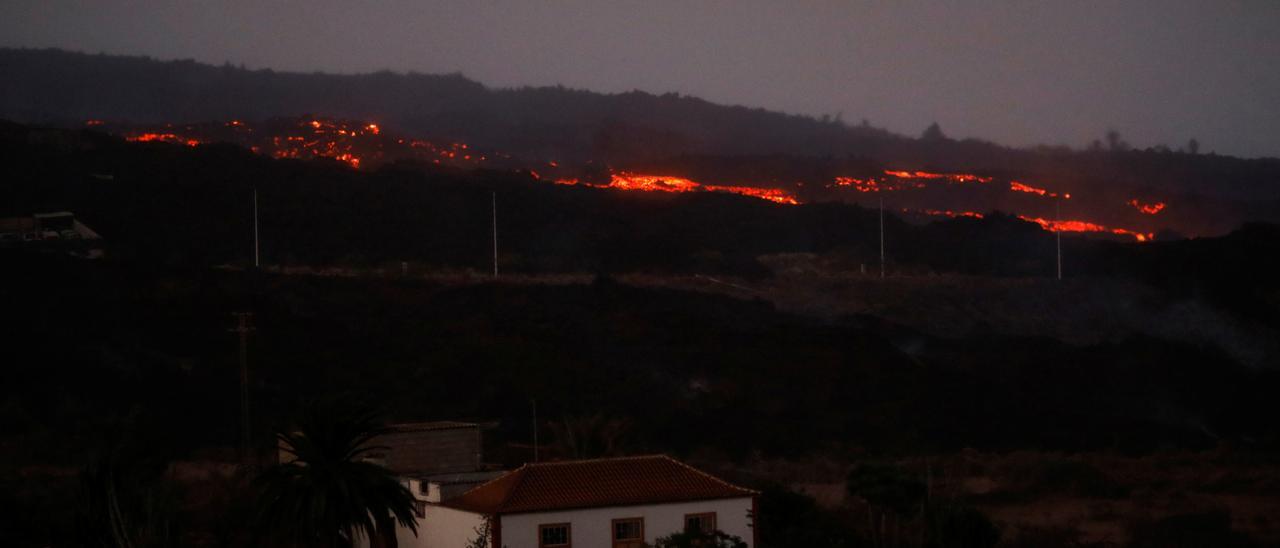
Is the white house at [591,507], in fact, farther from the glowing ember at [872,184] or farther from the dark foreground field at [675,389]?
the glowing ember at [872,184]

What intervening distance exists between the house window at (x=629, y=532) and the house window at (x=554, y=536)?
1.07 metres

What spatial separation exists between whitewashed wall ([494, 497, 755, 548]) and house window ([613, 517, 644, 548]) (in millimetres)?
92

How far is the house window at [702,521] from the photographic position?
3477cm

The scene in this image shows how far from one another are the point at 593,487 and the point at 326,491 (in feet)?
19.4

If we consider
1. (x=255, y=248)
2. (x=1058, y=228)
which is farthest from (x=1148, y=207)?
(x=255, y=248)

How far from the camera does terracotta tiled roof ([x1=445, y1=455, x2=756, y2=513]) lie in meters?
34.1

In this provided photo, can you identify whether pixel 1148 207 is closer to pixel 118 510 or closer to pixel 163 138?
pixel 163 138

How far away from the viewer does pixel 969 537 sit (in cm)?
3634

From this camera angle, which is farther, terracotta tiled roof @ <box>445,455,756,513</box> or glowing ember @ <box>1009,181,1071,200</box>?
glowing ember @ <box>1009,181,1071,200</box>

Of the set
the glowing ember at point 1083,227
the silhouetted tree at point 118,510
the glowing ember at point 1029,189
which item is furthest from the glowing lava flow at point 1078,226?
the silhouetted tree at point 118,510

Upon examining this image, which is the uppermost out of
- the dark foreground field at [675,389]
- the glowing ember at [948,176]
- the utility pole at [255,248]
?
the glowing ember at [948,176]

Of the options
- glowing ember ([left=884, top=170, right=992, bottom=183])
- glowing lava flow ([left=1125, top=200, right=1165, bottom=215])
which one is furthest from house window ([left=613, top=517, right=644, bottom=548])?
glowing ember ([left=884, top=170, right=992, bottom=183])

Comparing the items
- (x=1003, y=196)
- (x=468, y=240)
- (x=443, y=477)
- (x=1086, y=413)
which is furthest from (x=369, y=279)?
(x=1003, y=196)

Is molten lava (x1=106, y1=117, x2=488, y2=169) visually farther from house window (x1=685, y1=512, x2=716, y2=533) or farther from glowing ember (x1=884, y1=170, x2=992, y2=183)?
house window (x1=685, y1=512, x2=716, y2=533)
